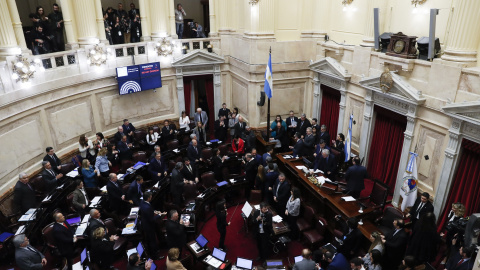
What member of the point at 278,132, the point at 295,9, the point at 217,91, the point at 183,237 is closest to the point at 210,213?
the point at 183,237

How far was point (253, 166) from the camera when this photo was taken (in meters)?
9.69

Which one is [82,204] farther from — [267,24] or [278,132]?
[267,24]

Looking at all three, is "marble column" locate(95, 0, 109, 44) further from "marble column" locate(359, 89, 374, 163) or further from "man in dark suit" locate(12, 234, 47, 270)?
"marble column" locate(359, 89, 374, 163)

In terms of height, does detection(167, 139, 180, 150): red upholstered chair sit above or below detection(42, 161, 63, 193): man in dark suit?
below

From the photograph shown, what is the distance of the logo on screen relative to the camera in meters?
12.4

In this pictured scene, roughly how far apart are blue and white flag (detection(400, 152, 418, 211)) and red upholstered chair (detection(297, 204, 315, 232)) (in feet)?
8.03

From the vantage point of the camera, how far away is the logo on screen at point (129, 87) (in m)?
12.4

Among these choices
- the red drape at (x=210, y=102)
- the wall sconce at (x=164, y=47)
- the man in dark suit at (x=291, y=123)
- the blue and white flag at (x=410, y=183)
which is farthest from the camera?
the red drape at (x=210, y=102)

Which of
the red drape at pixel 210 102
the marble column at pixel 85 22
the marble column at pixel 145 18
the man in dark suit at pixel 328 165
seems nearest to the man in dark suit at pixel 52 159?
the marble column at pixel 85 22

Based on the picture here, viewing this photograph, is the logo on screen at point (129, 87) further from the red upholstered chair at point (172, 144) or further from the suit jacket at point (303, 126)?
the suit jacket at point (303, 126)

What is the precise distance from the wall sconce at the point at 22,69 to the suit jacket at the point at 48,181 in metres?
2.49

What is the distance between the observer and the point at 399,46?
8742 mm

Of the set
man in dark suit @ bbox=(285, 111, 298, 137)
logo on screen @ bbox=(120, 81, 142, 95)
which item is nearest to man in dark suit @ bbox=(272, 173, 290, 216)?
man in dark suit @ bbox=(285, 111, 298, 137)

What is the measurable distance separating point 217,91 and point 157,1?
420cm
